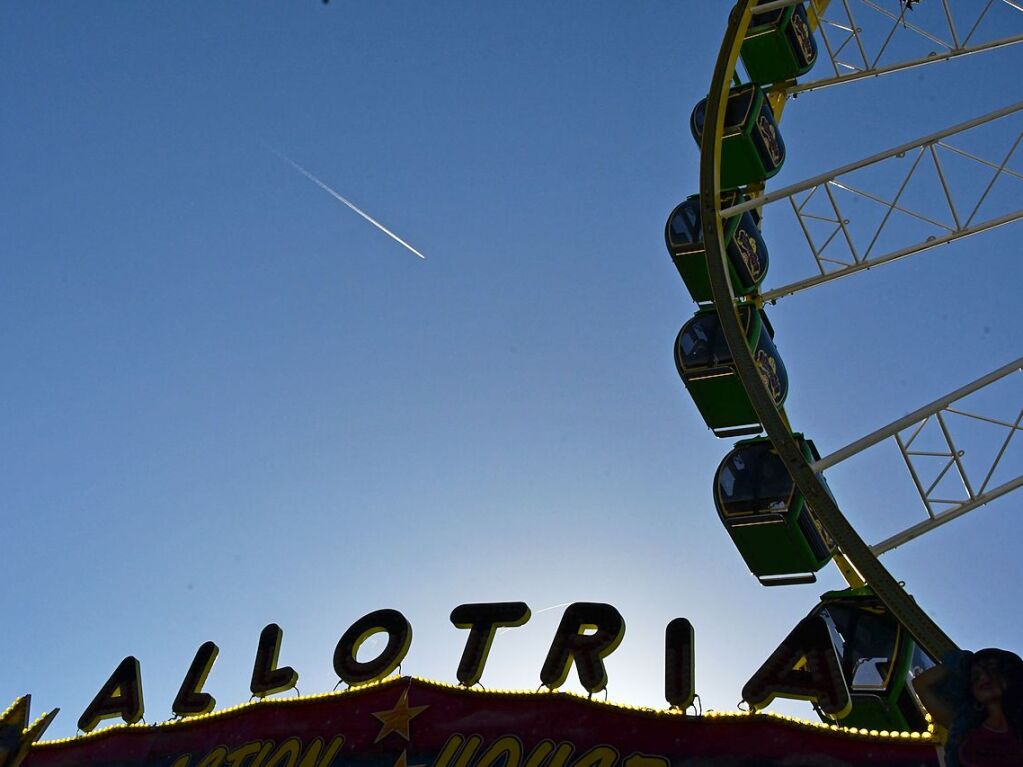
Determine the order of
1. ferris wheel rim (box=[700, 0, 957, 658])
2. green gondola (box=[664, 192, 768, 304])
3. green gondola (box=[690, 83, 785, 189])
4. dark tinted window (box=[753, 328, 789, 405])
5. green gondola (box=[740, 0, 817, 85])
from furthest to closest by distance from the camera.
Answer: green gondola (box=[740, 0, 817, 85])
green gondola (box=[690, 83, 785, 189])
green gondola (box=[664, 192, 768, 304])
dark tinted window (box=[753, 328, 789, 405])
ferris wheel rim (box=[700, 0, 957, 658])

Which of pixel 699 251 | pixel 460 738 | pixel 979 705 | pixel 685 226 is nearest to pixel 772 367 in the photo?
pixel 699 251

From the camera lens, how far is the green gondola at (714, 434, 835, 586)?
13.5m

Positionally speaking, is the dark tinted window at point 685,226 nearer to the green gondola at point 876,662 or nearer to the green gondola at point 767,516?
the green gondola at point 767,516

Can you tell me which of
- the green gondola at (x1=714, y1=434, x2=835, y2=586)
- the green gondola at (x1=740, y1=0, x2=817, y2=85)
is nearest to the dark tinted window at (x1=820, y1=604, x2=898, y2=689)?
the green gondola at (x1=714, y1=434, x2=835, y2=586)

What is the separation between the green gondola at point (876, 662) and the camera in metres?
12.2

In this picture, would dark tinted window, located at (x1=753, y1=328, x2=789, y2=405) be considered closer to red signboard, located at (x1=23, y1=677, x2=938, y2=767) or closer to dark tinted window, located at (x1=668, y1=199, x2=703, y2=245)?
dark tinted window, located at (x1=668, y1=199, x2=703, y2=245)

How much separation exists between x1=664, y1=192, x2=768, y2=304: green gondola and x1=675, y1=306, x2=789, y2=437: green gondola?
575mm

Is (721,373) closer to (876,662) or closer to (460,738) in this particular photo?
(876,662)

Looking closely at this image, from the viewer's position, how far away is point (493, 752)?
12.1 m

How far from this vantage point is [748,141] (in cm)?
1633

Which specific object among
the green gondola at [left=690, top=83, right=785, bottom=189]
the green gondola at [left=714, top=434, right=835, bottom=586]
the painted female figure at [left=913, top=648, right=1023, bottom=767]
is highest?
the green gondola at [left=690, top=83, right=785, bottom=189]

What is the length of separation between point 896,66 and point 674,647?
990cm

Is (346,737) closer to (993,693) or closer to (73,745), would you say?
(73,745)

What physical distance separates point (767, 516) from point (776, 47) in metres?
8.55
